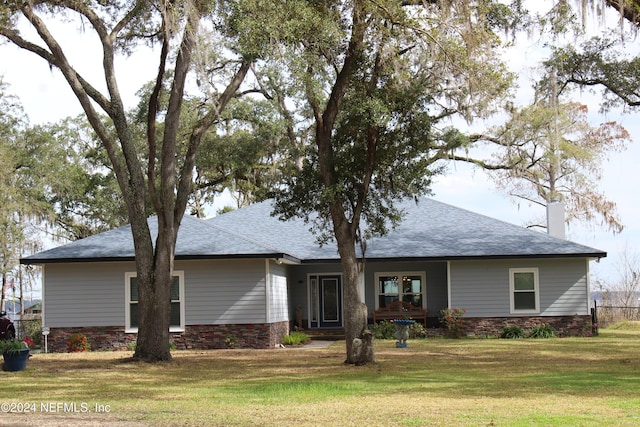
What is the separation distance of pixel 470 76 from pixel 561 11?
7.92 feet

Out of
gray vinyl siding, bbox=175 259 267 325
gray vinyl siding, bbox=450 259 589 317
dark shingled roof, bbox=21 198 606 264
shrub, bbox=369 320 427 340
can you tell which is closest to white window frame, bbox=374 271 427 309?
dark shingled roof, bbox=21 198 606 264

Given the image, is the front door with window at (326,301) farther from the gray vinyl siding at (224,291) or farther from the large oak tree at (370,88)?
the large oak tree at (370,88)

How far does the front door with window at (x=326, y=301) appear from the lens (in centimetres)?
2600

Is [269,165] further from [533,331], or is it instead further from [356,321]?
[356,321]

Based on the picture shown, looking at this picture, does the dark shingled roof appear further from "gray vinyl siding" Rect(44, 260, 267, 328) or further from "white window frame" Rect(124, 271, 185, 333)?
"white window frame" Rect(124, 271, 185, 333)

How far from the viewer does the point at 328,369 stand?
1502 centimetres

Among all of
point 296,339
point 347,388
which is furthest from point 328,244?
point 347,388

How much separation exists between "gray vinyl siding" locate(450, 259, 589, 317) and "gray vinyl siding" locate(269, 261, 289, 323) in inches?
190

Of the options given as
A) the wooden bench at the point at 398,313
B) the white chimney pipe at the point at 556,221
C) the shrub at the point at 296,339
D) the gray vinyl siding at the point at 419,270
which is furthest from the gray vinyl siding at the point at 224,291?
the white chimney pipe at the point at 556,221

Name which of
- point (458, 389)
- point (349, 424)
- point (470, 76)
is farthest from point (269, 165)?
point (349, 424)

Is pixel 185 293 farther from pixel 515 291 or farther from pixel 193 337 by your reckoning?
pixel 515 291

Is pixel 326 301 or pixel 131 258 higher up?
pixel 131 258

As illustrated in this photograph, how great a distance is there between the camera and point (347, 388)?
12.0m

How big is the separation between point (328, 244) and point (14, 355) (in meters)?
11.5
